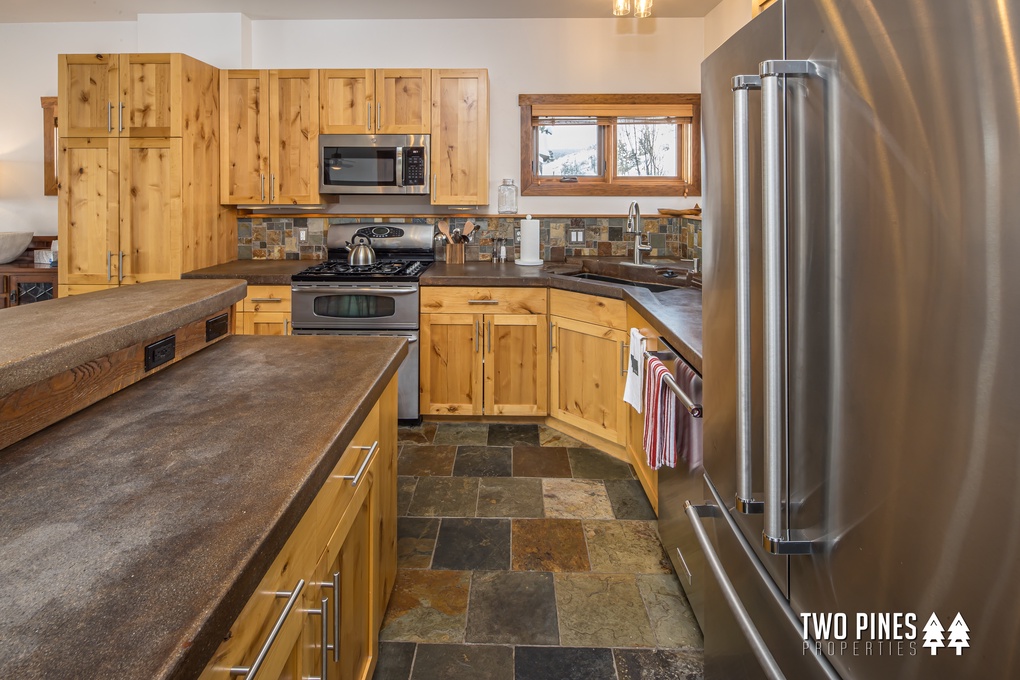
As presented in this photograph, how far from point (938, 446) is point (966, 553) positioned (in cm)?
10

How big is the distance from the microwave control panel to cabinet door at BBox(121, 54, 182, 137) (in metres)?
1.27

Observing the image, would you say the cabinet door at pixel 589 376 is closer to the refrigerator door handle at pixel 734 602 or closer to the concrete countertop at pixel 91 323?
the refrigerator door handle at pixel 734 602

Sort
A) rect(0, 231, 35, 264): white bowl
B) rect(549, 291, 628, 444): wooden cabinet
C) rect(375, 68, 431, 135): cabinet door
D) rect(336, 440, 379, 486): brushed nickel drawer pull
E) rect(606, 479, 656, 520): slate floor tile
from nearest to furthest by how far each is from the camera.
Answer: rect(336, 440, 379, 486): brushed nickel drawer pull → rect(606, 479, 656, 520): slate floor tile → rect(549, 291, 628, 444): wooden cabinet → rect(375, 68, 431, 135): cabinet door → rect(0, 231, 35, 264): white bowl

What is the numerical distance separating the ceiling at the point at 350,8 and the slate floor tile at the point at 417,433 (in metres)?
2.57

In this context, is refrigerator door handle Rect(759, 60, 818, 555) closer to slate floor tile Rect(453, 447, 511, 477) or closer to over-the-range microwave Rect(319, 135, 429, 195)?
slate floor tile Rect(453, 447, 511, 477)

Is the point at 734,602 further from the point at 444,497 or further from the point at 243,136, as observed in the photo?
the point at 243,136

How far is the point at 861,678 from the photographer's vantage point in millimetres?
839

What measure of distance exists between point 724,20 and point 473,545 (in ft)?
11.0

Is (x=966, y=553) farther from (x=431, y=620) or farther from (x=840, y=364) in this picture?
(x=431, y=620)

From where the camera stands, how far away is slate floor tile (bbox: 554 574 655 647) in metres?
1.96

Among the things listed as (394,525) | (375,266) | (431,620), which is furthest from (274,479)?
(375,266)

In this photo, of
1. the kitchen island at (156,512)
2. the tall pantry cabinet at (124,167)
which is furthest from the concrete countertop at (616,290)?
the tall pantry cabinet at (124,167)

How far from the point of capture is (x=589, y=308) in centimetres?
351

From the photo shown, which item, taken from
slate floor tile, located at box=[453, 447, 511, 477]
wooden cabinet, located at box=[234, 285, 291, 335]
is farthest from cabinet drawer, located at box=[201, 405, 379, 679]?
wooden cabinet, located at box=[234, 285, 291, 335]
